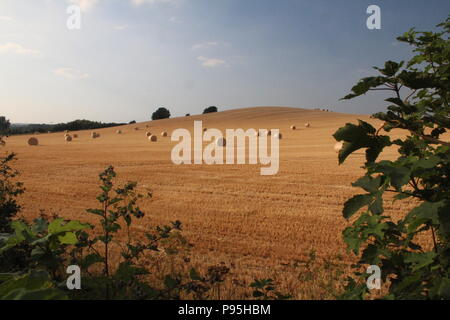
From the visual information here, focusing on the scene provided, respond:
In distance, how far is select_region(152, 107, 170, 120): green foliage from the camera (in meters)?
122

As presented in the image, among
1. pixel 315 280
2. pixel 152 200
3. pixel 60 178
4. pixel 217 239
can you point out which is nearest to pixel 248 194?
pixel 152 200

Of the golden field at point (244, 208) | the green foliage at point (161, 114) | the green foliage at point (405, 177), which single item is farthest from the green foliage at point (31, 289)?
the green foliage at point (161, 114)

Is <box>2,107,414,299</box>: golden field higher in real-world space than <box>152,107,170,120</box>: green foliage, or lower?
lower

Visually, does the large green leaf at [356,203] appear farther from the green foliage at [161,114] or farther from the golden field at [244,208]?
the green foliage at [161,114]

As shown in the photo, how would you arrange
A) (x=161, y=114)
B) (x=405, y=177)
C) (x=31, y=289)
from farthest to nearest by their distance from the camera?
(x=161, y=114) → (x=405, y=177) → (x=31, y=289)

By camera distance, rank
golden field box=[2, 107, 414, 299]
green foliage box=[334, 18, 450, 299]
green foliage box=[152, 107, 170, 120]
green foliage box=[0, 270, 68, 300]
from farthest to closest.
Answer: green foliage box=[152, 107, 170, 120] < golden field box=[2, 107, 414, 299] < green foliage box=[334, 18, 450, 299] < green foliage box=[0, 270, 68, 300]

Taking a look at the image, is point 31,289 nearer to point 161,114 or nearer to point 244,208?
point 244,208

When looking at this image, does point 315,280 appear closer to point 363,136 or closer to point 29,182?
point 363,136

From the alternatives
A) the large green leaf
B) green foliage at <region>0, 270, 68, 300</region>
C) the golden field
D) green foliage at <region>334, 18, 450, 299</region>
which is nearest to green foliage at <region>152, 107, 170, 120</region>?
the golden field

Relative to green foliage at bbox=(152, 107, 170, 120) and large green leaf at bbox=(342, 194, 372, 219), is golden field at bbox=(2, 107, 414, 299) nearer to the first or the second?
large green leaf at bbox=(342, 194, 372, 219)

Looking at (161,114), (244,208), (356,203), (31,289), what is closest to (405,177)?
(356,203)

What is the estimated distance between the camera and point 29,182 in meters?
15.2

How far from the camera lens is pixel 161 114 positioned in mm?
122375
